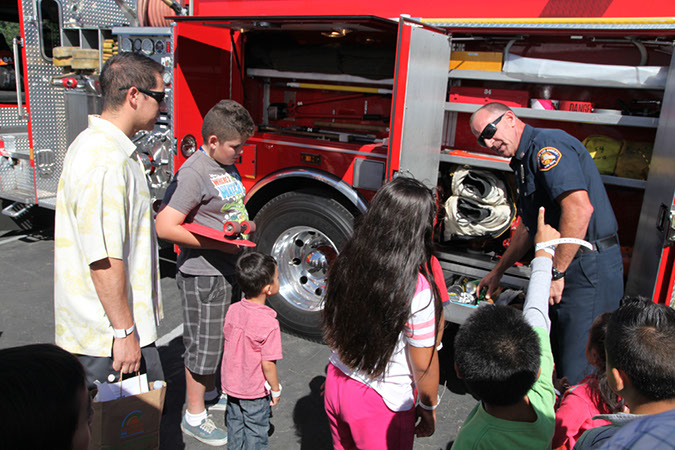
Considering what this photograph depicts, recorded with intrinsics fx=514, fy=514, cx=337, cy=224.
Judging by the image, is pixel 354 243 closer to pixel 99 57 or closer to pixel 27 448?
pixel 27 448

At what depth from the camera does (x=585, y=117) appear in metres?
3.29

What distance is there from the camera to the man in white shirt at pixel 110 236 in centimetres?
185

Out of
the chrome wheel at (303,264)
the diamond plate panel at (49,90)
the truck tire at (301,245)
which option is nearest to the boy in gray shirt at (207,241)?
the truck tire at (301,245)

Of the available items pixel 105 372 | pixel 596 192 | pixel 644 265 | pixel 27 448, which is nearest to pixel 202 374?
pixel 105 372

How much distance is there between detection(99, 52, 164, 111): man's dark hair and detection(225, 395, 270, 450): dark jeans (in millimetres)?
1470

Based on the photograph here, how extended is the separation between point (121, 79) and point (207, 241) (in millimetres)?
935

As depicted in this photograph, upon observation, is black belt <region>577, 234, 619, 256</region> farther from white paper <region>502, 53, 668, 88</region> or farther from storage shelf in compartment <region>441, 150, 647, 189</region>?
white paper <region>502, 53, 668, 88</region>

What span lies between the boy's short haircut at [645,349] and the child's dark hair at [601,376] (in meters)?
0.47

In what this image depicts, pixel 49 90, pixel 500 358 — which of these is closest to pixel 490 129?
pixel 500 358

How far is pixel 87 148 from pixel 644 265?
298 centimetres

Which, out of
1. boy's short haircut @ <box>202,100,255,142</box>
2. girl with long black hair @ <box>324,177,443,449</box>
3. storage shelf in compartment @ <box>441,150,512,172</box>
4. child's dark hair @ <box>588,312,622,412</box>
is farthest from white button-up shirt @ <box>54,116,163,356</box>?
storage shelf in compartment @ <box>441,150,512,172</box>

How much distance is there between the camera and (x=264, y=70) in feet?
14.9

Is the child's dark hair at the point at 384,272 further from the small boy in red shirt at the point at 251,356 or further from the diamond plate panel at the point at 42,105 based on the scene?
the diamond plate panel at the point at 42,105

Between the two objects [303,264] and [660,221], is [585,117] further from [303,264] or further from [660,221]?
[303,264]
